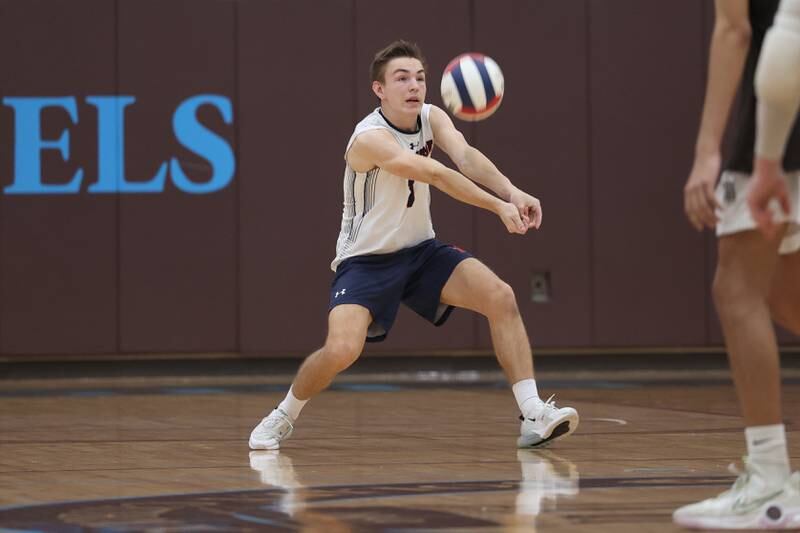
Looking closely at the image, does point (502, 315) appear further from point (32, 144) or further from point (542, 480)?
point (32, 144)

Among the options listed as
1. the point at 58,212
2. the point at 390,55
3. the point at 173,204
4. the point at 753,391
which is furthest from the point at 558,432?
the point at 58,212

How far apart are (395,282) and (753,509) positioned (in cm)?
300

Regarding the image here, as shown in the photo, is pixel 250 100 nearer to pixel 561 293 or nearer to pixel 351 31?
pixel 351 31

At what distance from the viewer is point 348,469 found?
18.2ft

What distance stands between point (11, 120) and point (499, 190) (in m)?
6.77

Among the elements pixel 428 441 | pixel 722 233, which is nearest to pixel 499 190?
pixel 428 441

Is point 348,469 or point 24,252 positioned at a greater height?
point 24,252

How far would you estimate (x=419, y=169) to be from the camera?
6.30 metres

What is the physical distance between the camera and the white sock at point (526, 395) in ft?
21.1

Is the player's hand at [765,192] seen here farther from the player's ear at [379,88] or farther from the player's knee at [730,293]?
the player's ear at [379,88]

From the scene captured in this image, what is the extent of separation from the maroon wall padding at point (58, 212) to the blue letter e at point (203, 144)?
1.96ft

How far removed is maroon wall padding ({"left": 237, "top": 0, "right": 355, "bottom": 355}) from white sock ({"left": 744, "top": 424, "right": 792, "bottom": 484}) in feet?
27.7

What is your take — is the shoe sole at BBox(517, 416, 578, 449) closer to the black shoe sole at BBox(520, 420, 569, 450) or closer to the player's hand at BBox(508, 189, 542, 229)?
the black shoe sole at BBox(520, 420, 569, 450)

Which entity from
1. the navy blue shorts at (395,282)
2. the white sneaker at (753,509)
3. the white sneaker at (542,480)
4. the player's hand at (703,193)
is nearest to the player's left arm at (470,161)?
the navy blue shorts at (395,282)
